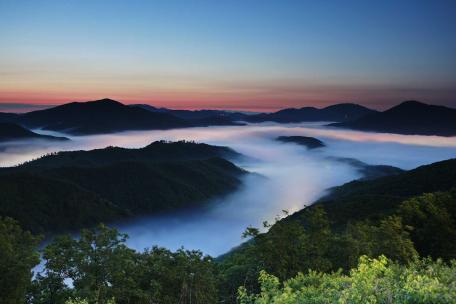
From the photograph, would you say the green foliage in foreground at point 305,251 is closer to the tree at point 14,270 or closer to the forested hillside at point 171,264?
the forested hillside at point 171,264

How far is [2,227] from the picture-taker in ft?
145

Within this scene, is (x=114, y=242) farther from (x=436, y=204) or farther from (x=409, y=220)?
(x=436, y=204)

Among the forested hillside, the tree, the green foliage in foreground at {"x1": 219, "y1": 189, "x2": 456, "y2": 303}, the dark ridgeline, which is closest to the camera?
the tree

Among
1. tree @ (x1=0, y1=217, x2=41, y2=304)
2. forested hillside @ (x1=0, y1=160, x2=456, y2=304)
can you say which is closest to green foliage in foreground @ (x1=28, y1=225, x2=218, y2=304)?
forested hillside @ (x1=0, y1=160, x2=456, y2=304)

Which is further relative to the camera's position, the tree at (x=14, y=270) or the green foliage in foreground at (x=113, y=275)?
the green foliage in foreground at (x=113, y=275)

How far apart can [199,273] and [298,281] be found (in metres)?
18.4

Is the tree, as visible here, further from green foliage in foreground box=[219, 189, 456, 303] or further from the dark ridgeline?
green foliage in foreground box=[219, 189, 456, 303]

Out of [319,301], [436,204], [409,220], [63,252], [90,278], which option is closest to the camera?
[319,301]

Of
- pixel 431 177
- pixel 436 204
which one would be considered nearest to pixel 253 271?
pixel 436 204

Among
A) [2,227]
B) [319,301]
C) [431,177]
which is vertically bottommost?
[431,177]

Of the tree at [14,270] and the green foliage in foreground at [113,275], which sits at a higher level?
the tree at [14,270]

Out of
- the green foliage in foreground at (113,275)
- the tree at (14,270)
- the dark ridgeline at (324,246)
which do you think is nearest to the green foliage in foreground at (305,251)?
the dark ridgeline at (324,246)

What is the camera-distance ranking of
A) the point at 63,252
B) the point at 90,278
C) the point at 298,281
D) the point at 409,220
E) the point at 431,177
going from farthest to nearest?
1. the point at 431,177
2. the point at 409,220
3. the point at 63,252
4. the point at 90,278
5. the point at 298,281

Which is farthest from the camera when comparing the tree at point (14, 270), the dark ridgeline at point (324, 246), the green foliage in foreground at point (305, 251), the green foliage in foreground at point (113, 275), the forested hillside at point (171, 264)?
the dark ridgeline at point (324, 246)
